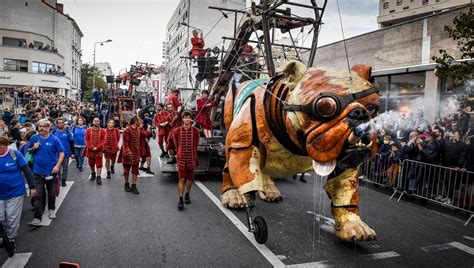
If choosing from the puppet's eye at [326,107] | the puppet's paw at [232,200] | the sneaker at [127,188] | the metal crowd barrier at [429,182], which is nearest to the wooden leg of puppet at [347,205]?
the puppet's eye at [326,107]

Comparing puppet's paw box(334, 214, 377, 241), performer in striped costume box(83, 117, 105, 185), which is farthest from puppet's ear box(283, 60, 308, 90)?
performer in striped costume box(83, 117, 105, 185)

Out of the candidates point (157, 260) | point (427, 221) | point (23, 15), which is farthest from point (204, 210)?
point (23, 15)

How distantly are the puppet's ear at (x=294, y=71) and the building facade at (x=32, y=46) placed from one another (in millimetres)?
33619

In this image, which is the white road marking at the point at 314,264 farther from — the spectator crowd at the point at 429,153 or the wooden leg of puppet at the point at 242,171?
the spectator crowd at the point at 429,153

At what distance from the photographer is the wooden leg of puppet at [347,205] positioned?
4402 mm

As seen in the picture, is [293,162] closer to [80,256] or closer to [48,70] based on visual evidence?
[80,256]

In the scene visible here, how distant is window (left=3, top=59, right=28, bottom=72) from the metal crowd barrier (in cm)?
3635

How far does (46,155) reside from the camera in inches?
213

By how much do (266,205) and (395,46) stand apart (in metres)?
9.86

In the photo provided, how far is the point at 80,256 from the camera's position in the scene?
4172mm

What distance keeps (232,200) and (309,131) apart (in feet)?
9.96

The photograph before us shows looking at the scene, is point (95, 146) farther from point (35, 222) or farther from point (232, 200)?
point (232, 200)

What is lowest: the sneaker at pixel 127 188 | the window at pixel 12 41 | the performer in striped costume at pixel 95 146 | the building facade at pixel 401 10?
the sneaker at pixel 127 188

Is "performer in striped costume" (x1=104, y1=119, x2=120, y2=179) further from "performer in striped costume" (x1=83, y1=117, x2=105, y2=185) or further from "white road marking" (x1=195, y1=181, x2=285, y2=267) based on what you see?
"white road marking" (x1=195, y1=181, x2=285, y2=267)
